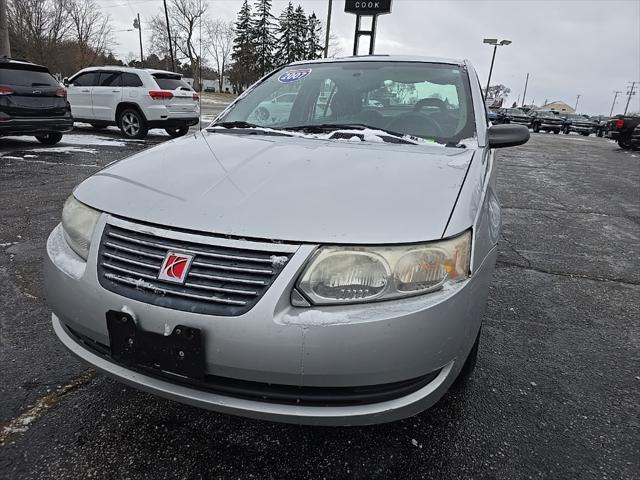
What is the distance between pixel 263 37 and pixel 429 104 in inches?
2609

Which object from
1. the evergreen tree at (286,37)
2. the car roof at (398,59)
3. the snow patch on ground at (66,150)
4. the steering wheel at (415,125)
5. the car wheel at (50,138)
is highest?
the evergreen tree at (286,37)

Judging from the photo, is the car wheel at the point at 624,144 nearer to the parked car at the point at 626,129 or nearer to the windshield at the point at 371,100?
the parked car at the point at 626,129

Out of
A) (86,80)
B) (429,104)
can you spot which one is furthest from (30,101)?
(429,104)

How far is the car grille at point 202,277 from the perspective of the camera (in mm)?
1324

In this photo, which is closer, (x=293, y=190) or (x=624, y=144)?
(x=293, y=190)

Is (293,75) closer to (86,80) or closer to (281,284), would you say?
(281,284)

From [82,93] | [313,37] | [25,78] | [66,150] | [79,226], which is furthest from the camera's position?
[313,37]

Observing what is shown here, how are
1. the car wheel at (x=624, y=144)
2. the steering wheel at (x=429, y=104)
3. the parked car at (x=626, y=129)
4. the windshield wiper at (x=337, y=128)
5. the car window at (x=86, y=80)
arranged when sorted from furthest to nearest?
the car wheel at (x=624, y=144)
the parked car at (x=626, y=129)
the car window at (x=86, y=80)
the steering wheel at (x=429, y=104)
the windshield wiper at (x=337, y=128)

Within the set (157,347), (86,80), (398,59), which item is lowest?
(157,347)

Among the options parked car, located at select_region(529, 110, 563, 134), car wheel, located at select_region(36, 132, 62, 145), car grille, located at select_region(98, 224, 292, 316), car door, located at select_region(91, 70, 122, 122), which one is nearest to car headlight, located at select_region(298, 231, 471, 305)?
car grille, located at select_region(98, 224, 292, 316)

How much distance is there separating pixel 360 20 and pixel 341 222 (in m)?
13.5

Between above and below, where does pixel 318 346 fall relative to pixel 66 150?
above

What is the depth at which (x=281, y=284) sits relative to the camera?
1308 mm

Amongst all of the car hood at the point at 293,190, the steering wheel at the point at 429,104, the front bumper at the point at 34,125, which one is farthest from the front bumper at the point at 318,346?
the front bumper at the point at 34,125
